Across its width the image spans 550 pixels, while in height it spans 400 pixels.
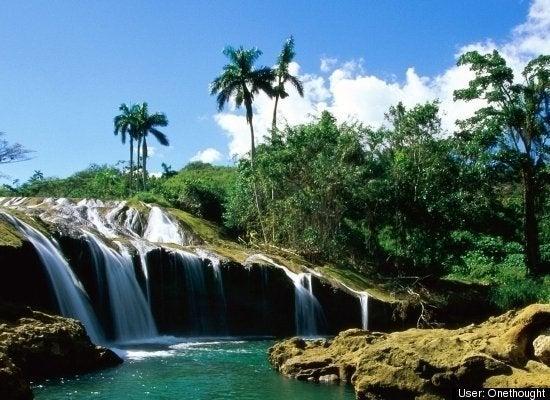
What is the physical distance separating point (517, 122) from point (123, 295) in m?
19.8

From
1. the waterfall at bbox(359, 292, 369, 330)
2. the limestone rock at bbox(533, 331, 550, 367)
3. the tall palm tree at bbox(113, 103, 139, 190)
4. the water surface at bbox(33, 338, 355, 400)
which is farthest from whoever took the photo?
the tall palm tree at bbox(113, 103, 139, 190)

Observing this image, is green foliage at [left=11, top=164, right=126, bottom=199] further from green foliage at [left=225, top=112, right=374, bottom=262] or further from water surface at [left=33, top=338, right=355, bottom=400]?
water surface at [left=33, top=338, right=355, bottom=400]

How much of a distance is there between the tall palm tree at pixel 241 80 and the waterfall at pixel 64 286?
87.8 feet

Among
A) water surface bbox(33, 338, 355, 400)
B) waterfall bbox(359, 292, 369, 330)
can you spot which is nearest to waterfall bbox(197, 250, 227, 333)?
waterfall bbox(359, 292, 369, 330)

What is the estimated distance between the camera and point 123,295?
2095 centimetres

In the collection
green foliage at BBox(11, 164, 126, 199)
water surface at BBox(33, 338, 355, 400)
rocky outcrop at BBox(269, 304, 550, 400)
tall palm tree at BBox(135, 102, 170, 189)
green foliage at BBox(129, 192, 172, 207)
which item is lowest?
water surface at BBox(33, 338, 355, 400)

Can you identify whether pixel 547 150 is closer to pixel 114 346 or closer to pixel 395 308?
pixel 395 308

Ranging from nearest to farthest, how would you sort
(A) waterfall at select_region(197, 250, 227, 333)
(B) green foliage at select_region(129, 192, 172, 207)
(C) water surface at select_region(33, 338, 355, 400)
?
1. (C) water surface at select_region(33, 338, 355, 400)
2. (A) waterfall at select_region(197, 250, 227, 333)
3. (B) green foliage at select_region(129, 192, 172, 207)

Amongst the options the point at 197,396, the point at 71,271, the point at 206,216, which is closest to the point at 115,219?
the point at 206,216

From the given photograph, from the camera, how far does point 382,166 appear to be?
32844 mm

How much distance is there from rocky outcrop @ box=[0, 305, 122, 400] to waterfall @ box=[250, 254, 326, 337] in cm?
1099

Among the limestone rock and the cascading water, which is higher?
the cascading water

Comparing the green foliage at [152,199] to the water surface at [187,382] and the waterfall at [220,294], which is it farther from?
the water surface at [187,382]

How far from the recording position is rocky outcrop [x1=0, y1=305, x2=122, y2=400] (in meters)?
12.4
